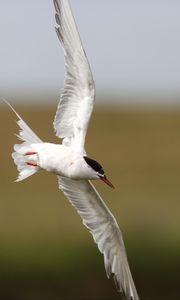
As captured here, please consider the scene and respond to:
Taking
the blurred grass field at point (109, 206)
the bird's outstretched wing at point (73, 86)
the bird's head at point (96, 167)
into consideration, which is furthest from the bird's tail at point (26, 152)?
the blurred grass field at point (109, 206)

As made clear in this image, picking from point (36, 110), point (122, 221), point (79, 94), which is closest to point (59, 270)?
point (122, 221)

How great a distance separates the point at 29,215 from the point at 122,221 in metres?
1.17

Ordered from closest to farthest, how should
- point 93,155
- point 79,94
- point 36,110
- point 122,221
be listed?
point 79,94, point 122,221, point 93,155, point 36,110

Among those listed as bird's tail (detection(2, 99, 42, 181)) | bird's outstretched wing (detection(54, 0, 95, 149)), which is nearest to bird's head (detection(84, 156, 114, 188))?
bird's outstretched wing (detection(54, 0, 95, 149))

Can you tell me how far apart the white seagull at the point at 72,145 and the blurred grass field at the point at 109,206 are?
3.60 m

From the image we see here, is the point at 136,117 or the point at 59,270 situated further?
the point at 136,117

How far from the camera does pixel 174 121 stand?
2984 centimetres

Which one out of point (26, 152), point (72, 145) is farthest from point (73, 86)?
point (26, 152)

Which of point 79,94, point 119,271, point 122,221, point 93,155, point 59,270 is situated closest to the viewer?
point 79,94

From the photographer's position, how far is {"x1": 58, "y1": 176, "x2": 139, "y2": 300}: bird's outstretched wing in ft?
52.0

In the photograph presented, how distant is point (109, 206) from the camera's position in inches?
898

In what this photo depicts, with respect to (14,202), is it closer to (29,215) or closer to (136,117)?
(29,215)

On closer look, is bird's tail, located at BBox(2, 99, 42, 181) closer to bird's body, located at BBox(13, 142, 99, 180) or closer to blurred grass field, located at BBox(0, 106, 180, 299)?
bird's body, located at BBox(13, 142, 99, 180)

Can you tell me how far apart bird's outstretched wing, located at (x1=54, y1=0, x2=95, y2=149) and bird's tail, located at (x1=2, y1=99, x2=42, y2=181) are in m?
0.23
